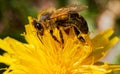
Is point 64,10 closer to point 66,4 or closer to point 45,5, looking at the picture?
point 66,4

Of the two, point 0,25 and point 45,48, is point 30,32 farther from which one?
point 0,25

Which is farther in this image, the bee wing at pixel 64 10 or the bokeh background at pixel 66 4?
the bokeh background at pixel 66 4

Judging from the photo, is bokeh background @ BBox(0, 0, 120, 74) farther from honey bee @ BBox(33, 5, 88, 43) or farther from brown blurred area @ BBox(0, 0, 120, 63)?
honey bee @ BBox(33, 5, 88, 43)

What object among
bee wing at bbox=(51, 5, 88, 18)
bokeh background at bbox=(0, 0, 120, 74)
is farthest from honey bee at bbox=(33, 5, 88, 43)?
bokeh background at bbox=(0, 0, 120, 74)

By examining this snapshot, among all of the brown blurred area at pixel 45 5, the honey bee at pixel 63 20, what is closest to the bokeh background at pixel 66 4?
the brown blurred area at pixel 45 5

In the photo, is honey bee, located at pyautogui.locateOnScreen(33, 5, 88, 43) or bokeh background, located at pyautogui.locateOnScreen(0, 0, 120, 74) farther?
bokeh background, located at pyautogui.locateOnScreen(0, 0, 120, 74)

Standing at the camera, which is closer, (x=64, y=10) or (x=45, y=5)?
(x=64, y=10)

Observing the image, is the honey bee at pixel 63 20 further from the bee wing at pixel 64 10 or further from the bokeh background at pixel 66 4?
the bokeh background at pixel 66 4

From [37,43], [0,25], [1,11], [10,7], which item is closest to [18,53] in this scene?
[37,43]

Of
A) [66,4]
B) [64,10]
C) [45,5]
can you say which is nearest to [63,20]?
[64,10]
